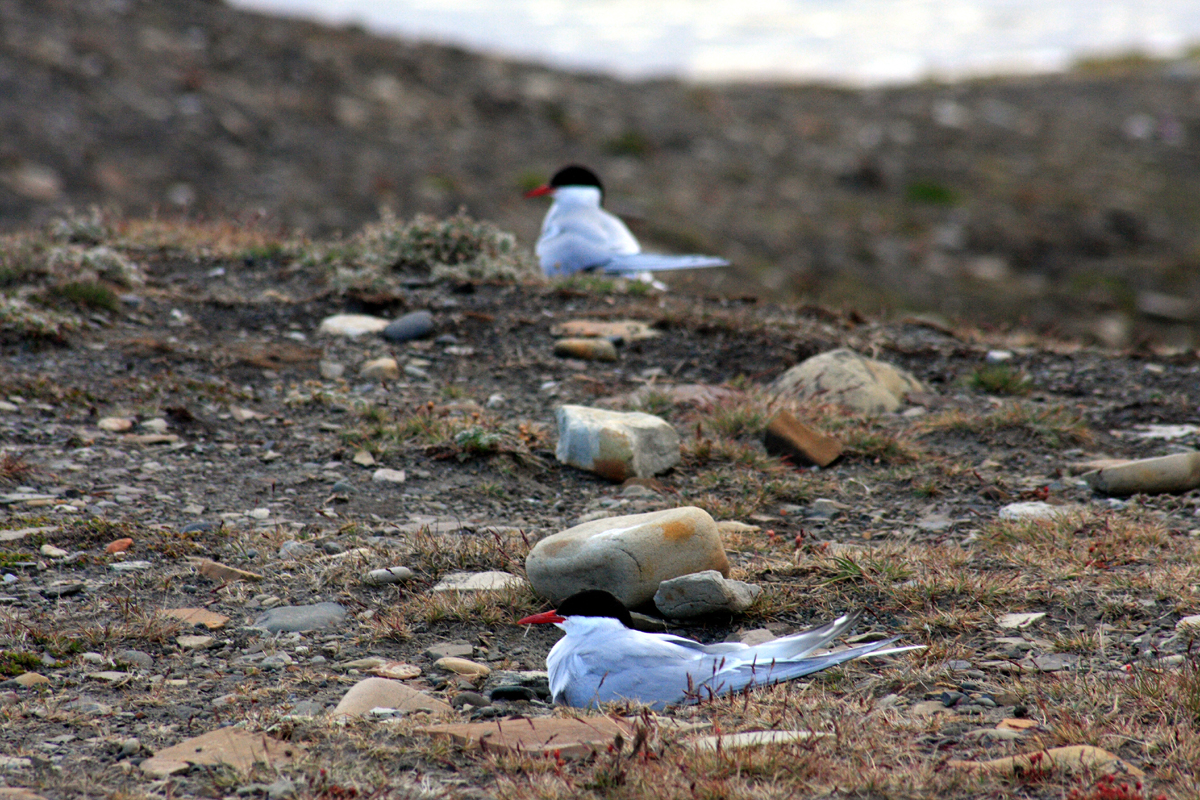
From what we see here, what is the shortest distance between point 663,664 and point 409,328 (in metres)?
4.02

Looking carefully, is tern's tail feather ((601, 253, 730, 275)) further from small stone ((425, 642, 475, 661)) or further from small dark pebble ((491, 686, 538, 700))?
small dark pebble ((491, 686, 538, 700))

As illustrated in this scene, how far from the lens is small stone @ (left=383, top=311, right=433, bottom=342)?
6.58 metres

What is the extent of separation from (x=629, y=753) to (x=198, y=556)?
215 cm

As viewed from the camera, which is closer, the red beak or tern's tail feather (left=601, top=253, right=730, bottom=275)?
the red beak

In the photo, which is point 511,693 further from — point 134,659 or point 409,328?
point 409,328

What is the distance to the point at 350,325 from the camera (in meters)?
6.70

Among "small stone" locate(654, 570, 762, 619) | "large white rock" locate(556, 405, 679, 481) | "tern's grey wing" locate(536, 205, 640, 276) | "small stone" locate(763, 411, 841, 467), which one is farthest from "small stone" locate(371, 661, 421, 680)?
"tern's grey wing" locate(536, 205, 640, 276)

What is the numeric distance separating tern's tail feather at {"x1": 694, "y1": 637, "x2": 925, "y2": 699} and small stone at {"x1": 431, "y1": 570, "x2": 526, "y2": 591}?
937 millimetres

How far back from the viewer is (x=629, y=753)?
8.41 ft

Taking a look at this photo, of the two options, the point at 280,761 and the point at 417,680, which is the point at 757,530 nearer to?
the point at 417,680

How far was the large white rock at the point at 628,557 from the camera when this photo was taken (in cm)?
353

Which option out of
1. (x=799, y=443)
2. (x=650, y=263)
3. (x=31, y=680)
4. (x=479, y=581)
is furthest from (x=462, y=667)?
(x=650, y=263)

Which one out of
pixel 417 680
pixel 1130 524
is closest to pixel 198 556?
pixel 417 680

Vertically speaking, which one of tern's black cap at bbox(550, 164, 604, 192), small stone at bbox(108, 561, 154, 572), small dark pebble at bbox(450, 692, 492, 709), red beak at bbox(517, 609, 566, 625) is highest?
tern's black cap at bbox(550, 164, 604, 192)
